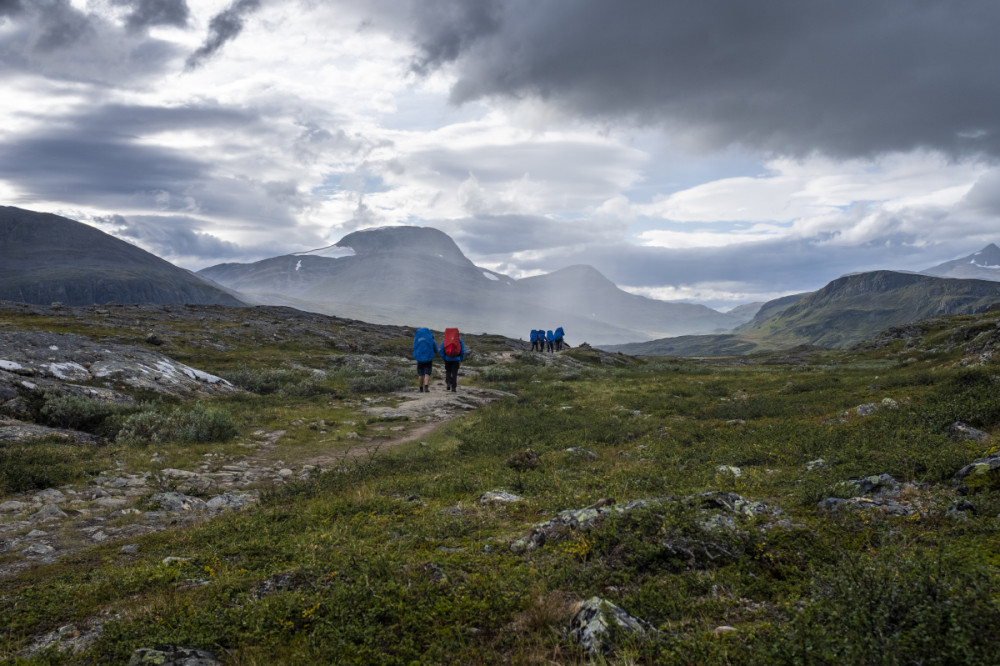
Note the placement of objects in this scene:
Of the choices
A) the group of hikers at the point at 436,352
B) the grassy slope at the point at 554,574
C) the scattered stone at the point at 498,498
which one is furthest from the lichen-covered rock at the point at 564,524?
the group of hikers at the point at 436,352

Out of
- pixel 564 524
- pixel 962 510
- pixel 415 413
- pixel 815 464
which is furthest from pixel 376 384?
pixel 962 510

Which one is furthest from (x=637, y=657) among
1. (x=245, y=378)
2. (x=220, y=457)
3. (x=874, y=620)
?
(x=245, y=378)

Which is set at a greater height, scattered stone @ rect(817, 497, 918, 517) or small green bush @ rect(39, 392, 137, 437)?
scattered stone @ rect(817, 497, 918, 517)

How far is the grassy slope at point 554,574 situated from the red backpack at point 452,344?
50.5ft

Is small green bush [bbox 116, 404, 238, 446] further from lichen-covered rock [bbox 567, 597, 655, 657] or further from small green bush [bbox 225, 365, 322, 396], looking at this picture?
lichen-covered rock [bbox 567, 597, 655, 657]

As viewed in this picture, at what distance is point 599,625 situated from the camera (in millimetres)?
5281

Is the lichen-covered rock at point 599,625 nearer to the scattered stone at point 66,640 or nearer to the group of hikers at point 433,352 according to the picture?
the scattered stone at point 66,640

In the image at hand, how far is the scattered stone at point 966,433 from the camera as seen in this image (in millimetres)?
10650

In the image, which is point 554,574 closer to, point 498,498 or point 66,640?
point 498,498

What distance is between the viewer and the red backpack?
1112 inches

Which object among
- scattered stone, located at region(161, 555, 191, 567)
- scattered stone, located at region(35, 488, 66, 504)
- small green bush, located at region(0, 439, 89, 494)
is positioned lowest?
scattered stone, located at region(35, 488, 66, 504)

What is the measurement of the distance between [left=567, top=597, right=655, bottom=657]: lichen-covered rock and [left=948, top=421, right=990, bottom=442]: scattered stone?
10.1 m

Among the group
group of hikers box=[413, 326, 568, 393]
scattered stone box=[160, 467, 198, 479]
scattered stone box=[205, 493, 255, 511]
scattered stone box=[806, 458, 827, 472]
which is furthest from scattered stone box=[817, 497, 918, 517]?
group of hikers box=[413, 326, 568, 393]

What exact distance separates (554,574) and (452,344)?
22156 millimetres
